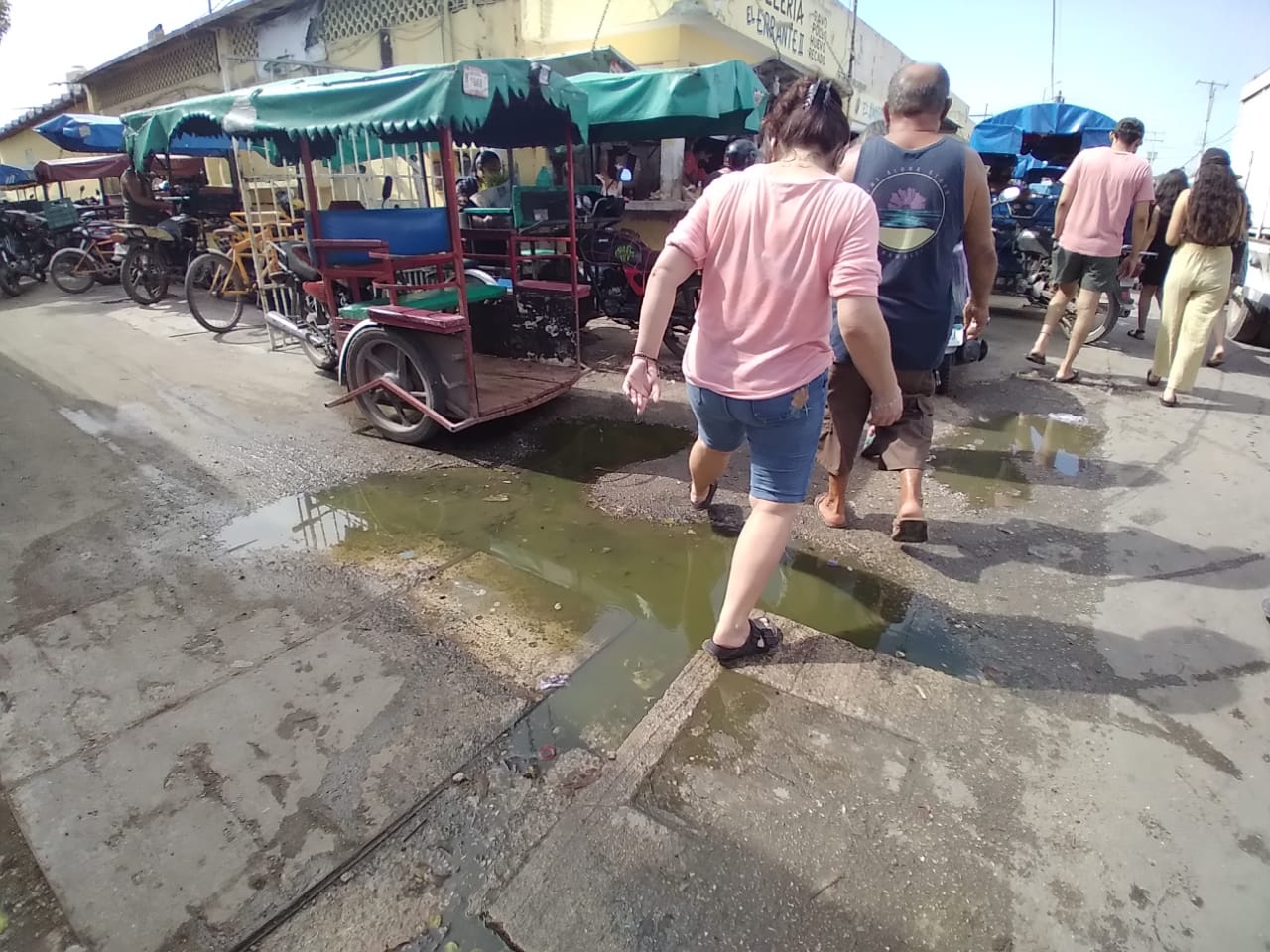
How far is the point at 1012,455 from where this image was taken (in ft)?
16.2

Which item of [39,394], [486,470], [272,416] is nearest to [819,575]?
[486,470]

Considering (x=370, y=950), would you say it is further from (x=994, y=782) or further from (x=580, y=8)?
(x=580, y=8)

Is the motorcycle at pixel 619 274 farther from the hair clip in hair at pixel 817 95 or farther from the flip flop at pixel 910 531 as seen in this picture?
the hair clip in hair at pixel 817 95

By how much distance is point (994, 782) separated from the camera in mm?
2227

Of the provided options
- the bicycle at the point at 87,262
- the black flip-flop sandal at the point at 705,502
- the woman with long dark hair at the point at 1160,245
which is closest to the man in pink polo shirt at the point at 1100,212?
the woman with long dark hair at the point at 1160,245

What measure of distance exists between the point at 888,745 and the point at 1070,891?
599 mm

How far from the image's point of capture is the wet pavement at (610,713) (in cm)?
188

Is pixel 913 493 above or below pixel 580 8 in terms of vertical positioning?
below

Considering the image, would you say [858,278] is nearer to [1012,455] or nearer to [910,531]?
[910,531]

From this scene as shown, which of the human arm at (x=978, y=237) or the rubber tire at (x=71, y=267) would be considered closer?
the human arm at (x=978, y=237)

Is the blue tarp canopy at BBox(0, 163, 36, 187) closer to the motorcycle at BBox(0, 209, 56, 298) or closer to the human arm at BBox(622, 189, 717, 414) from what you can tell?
the motorcycle at BBox(0, 209, 56, 298)

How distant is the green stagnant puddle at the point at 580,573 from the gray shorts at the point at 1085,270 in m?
4.43

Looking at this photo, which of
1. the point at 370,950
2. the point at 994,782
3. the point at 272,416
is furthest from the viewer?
the point at 272,416

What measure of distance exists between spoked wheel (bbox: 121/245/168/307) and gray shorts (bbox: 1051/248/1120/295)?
11.6 metres
